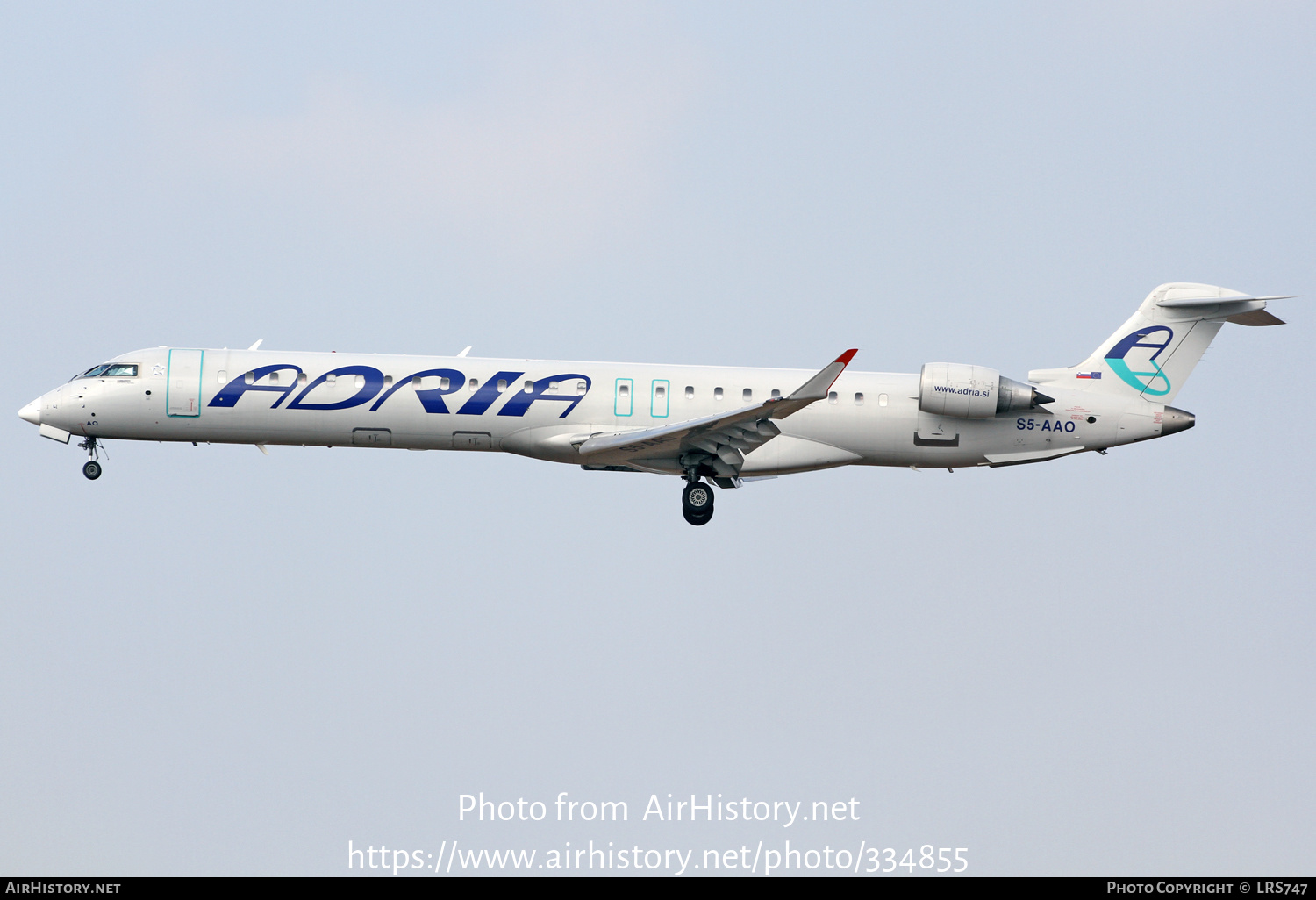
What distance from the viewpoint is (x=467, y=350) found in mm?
32562

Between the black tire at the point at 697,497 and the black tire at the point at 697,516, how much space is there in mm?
25

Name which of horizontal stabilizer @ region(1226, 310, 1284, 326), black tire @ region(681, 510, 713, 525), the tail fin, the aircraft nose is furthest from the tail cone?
the aircraft nose

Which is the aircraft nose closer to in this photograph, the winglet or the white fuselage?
the white fuselage

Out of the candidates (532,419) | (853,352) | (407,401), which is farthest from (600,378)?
(853,352)

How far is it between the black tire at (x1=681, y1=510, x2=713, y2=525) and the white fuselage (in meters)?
1.23

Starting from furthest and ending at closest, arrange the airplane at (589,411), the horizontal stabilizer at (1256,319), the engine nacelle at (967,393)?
1. the horizontal stabilizer at (1256,319)
2. the engine nacelle at (967,393)
3. the airplane at (589,411)

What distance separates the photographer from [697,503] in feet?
104

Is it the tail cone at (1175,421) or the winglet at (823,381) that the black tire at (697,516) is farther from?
the tail cone at (1175,421)

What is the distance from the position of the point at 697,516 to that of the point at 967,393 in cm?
627

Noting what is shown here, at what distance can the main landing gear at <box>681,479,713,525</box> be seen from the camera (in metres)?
31.7

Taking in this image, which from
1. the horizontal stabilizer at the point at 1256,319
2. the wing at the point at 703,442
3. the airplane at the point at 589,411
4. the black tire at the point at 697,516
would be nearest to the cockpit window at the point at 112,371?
the airplane at the point at 589,411

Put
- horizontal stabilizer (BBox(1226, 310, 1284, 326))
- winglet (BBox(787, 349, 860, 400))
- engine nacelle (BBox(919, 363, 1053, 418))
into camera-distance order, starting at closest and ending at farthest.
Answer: winglet (BBox(787, 349, 860, 400))
engine nacelle (BBox(919, 363, 1053, 418))
horizontal stabilizer (BBox(1226, 310, 1284, 326))

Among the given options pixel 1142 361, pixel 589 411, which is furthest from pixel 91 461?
pixel 1142 361

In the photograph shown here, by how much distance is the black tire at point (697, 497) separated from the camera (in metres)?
31.7
